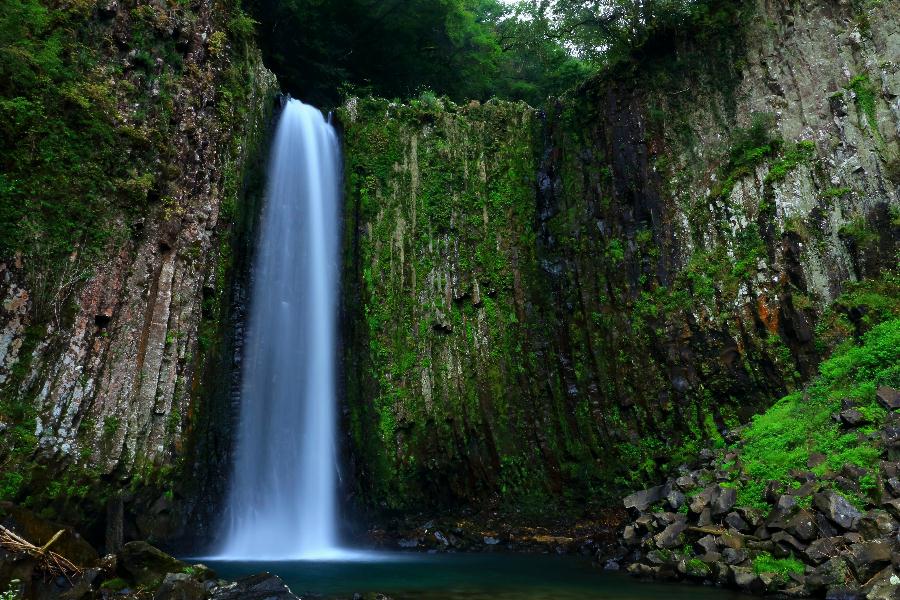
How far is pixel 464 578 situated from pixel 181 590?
4396 mm

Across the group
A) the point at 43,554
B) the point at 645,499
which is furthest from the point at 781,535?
the point at 43,554

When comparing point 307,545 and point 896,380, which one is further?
point 307,545

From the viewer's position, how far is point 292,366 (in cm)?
1478

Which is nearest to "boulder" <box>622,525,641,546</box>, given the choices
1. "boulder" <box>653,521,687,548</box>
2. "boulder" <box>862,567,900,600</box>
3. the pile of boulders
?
the pile of boulders

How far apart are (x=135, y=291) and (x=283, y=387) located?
4.22 m

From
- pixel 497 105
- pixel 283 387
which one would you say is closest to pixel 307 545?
pixel 283 387

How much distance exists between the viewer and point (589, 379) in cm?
1437

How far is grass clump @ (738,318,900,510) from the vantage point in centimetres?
873

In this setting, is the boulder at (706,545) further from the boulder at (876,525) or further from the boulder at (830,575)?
the boulder at (876,525)

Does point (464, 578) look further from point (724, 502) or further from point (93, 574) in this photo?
point (93, 574)

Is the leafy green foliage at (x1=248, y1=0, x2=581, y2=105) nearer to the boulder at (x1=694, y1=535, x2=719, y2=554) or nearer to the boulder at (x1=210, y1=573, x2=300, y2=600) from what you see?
the boulder at (x1=210, y1=573, x2=300, y2=600)

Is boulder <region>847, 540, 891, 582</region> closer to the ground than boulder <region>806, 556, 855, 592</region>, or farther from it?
farther from it

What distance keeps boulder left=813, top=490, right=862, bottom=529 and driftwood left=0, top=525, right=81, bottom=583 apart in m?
9.14

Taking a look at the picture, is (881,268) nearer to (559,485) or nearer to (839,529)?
(839,529)
